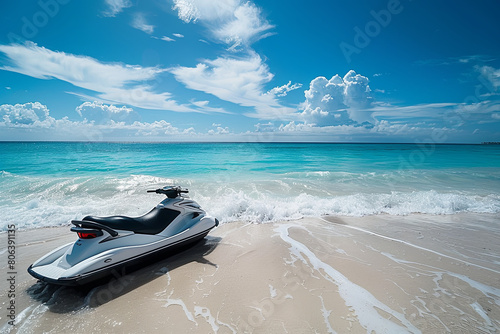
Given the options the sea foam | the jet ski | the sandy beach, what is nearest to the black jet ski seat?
the jet ski

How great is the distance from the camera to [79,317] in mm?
2824

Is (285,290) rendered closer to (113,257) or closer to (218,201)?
(113,257)

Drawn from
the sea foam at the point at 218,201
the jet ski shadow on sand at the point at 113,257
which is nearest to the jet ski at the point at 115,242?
the jet ski shadow on sand at the point at 113,257

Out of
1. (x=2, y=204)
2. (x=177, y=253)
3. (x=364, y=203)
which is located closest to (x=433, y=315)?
(x=177, y=253)

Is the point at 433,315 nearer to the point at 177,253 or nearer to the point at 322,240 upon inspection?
the point at 322,240

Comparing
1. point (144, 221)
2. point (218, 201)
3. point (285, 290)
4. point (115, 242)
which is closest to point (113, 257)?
point (115, 242)

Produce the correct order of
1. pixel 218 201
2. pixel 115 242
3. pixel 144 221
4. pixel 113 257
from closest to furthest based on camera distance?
pixel 113 257 < pixel 115 242 < pixel 144 221 < pixel 218 201

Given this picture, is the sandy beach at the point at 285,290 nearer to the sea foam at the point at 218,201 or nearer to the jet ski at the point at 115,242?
the jet ski at the point at 115,242

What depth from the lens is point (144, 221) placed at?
13.1 feet

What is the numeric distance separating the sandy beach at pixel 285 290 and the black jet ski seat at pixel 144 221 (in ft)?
2.23

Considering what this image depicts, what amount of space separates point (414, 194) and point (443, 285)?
288 inches

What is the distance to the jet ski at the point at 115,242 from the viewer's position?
3.03 meters

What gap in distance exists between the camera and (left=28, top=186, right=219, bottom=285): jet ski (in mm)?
3033

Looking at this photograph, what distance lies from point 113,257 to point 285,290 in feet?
8.32
